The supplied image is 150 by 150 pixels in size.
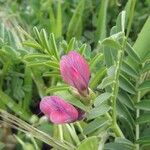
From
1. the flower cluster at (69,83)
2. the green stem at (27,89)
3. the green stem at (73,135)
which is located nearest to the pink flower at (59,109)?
the flower cluster at (69,83)

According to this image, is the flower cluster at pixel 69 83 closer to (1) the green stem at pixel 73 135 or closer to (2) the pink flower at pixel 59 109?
(2) the pink flower at pixel 59 109

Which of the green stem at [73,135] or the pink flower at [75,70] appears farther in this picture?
the green stem at [73,135]

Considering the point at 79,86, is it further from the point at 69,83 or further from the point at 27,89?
the point at 27,89

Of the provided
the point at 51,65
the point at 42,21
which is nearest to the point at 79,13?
the point at 42,21

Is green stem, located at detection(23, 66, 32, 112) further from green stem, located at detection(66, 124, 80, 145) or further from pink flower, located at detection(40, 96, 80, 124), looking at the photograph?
pink flower, located at detection(40, 96, 80, 124)

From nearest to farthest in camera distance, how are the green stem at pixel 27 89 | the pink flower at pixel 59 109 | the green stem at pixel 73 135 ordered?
1. the pink flower at pixel 59 109
2. the green stem at pixel 73 135
3. the green stem at pixel 27 89

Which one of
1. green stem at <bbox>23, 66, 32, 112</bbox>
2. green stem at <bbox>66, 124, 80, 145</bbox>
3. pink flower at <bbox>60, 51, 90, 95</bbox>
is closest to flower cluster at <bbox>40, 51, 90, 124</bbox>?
pink flower at <bbox>60, 51, 90, 95</bbox>

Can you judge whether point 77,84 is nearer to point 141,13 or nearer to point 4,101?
point 4,101

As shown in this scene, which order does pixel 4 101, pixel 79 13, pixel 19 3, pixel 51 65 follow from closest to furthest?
pixel 51 65 → pixel 4 101 → pixel 79 13 → pixel 19 3
